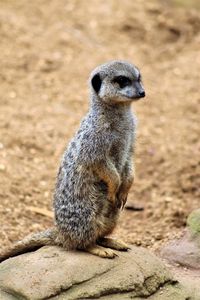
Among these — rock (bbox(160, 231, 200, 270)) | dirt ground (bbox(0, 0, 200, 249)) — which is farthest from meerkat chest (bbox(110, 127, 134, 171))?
dirt ground (bbox(0, 0, 200, 249))

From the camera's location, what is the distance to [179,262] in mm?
5090

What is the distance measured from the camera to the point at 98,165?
4418 mm

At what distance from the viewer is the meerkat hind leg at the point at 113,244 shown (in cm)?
458

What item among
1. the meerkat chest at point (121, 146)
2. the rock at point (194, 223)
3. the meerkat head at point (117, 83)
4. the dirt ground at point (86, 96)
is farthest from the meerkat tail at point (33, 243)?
the rock at point (194, 223)

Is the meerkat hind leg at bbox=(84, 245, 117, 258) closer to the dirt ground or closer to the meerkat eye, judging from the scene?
the meerkat eye

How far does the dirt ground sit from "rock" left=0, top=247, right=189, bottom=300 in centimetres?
109

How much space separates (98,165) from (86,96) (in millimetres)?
4425

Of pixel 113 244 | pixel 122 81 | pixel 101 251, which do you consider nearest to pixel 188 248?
pixel 113 244

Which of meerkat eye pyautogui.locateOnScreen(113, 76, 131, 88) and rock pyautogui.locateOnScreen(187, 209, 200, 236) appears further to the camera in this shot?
rock pyautogui.locateOnScreen(187, 209, 200, 236)

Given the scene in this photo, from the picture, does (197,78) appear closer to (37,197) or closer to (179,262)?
(37,197)

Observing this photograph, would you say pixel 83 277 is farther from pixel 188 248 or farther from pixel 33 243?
pixel 188 248

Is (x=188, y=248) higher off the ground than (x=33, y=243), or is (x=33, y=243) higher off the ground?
(x=188, y=248)

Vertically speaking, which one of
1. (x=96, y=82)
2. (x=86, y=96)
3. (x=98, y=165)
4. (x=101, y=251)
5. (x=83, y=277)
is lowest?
(x=83, y=277)

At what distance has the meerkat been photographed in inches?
174
